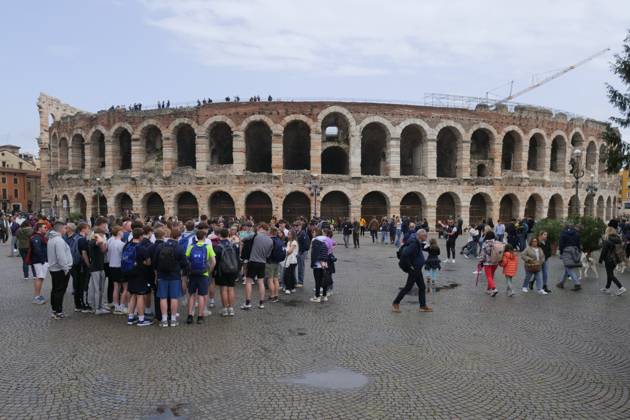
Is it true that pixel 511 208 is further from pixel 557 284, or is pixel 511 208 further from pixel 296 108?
pixel 557 284

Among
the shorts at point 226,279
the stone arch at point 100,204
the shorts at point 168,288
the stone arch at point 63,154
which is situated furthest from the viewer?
the stone arch at point 63,154

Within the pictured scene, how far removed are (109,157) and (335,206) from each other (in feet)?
61.5

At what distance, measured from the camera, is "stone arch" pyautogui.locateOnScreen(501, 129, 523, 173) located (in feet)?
112

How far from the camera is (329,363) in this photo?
5934mm

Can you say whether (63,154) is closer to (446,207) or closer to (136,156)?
(136,156)

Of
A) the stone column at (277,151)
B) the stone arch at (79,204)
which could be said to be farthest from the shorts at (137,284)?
the stone arch at (79,204)

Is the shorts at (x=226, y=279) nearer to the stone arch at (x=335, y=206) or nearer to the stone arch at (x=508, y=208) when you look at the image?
the stone arch at (x=335, y=206)

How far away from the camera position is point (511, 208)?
3534 cm

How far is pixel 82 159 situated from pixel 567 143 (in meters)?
43.8

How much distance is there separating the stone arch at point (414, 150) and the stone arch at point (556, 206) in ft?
42.9

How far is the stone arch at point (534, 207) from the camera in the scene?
35281 millimetres

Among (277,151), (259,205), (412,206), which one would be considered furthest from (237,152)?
(412,206)

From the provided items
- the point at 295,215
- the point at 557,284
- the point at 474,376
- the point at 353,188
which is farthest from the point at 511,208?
the point at 474,376

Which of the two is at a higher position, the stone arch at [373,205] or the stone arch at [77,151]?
the stone arch at [77,151]
